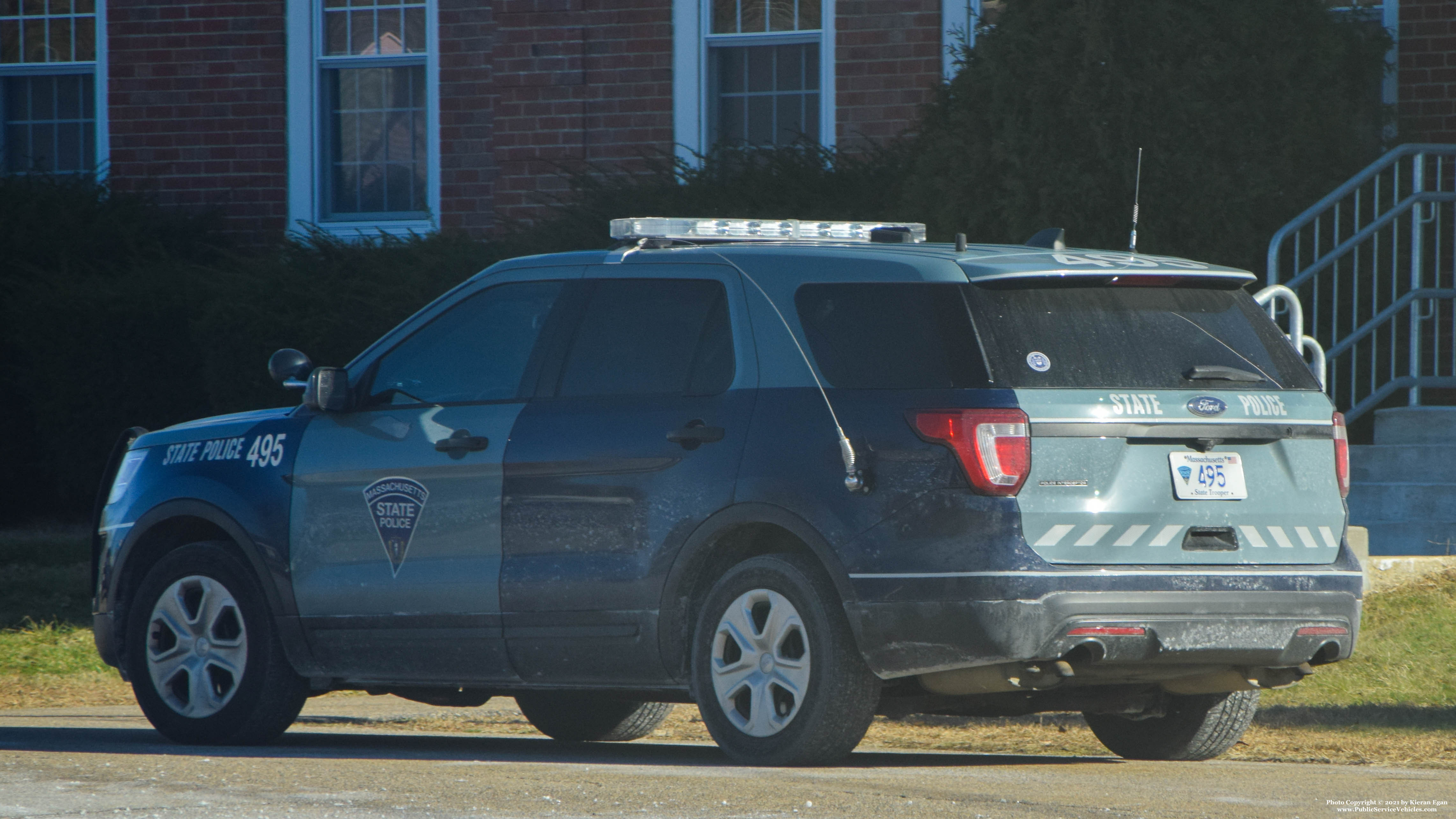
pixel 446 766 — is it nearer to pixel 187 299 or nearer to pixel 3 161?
pixel 187 299

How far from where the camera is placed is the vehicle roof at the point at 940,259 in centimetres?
670

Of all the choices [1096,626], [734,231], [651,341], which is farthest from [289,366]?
[1096,626]

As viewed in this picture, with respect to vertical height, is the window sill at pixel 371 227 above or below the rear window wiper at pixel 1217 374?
above

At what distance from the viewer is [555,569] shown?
7.26 m

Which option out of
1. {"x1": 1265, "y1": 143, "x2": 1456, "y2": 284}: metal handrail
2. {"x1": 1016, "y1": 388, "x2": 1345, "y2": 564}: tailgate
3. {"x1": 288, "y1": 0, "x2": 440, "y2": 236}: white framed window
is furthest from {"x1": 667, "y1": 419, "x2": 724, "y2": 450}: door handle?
{"x1": 288, "y1": 0, "x2": 440, "y2": 236}: white framed window

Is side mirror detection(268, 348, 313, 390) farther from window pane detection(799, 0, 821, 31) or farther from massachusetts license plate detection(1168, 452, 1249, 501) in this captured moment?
window pane detection(799, 0, 821, 31)

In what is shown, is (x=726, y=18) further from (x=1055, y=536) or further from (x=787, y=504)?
(x=1055, y=536)

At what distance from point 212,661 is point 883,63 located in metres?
8.29

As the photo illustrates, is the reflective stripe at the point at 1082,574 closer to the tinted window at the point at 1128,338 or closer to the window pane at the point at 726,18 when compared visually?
the tinted window at the point at 1128,338

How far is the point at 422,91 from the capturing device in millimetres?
16906

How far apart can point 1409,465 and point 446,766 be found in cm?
634

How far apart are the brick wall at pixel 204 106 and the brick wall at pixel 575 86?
2.15m

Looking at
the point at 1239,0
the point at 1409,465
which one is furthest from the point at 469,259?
the point at 1409,465

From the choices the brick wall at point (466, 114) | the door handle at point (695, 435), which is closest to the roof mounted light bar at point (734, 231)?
the door handle at point (695, 435)
